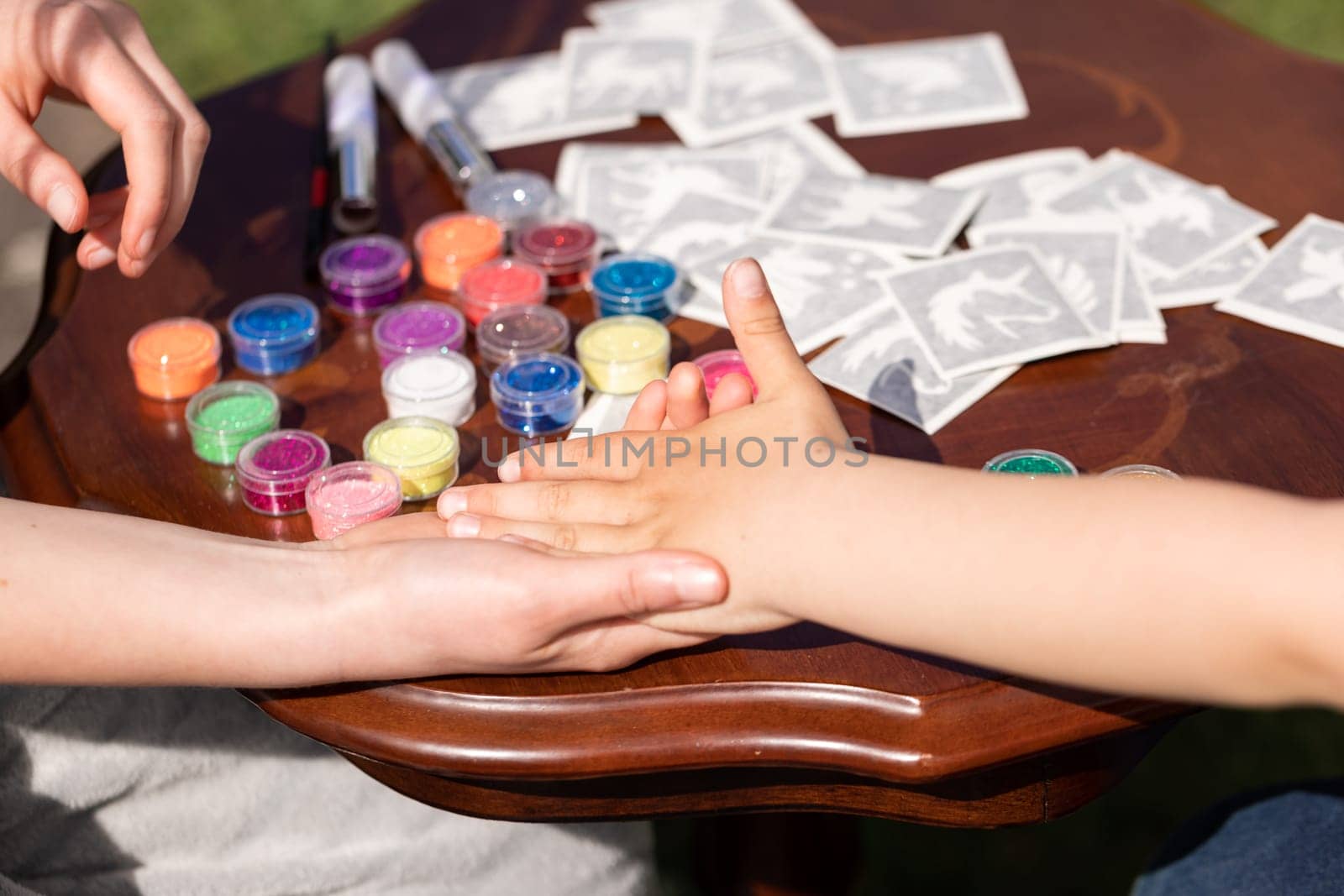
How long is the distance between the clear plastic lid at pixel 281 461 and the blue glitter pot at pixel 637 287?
282mm

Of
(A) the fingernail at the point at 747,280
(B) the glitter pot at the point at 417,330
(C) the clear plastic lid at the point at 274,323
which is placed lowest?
(B) the glitter pot at the point at 417,330

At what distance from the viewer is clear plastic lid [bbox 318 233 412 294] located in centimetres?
121

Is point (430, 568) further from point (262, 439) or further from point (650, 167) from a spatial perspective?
point (650, 167)

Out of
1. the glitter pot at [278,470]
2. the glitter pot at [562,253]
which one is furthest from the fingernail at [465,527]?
the glitter pot at [562,253]

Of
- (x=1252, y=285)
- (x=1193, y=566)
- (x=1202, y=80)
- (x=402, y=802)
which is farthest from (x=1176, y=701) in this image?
(x=1202, y=80)

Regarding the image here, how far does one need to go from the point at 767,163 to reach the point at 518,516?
58 centimetres

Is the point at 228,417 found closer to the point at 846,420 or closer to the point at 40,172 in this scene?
the point at 40,172

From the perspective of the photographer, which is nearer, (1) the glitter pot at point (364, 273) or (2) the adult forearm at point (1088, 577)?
(2) the adult forearm at point (1088, 577)

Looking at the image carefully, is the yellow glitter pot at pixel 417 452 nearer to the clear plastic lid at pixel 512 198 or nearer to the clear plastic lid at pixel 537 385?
the clear plastic lid at pixel 537 385

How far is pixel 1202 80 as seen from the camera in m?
1.50

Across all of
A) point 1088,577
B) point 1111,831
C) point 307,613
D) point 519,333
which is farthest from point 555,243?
point 1111,831

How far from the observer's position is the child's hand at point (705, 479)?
0.88m

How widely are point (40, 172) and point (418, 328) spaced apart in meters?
0.32

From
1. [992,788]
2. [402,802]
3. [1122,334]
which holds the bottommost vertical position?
[402,802]
